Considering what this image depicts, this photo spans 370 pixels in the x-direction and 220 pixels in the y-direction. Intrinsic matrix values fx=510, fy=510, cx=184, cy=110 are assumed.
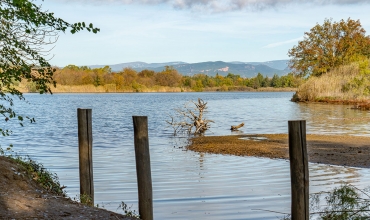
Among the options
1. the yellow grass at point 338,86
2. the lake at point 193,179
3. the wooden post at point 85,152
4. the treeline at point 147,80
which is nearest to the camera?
the wooden post at point 85,152

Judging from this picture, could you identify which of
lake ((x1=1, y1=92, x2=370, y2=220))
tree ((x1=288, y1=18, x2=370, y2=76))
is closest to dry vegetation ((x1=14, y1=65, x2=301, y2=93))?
tree ((x1=288, y1=18, x2=370, y2=76))

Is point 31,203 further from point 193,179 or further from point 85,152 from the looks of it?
point 193,179

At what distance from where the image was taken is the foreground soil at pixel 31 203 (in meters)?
6.71

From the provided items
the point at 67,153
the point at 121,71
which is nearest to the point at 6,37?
the point at 67,153

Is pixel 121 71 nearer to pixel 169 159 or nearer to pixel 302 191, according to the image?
pixel 169 159

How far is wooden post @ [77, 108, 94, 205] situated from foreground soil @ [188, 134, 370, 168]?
347 inches

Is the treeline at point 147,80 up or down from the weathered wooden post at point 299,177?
up

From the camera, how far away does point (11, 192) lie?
24.2ft

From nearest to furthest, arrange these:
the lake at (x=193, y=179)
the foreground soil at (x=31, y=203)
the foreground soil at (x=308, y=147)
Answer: the foreground soil at (x=31, y=203)
the lake at (x=193, y=179)
the foreground soil at (x=308, y=147)

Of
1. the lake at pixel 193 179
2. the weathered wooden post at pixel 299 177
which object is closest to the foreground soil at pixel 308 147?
the lake at pixel 193 179

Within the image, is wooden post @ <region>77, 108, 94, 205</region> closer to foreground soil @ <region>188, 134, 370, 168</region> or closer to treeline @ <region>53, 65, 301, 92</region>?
foreground soil @ <region>188, 134, 370, 168</region>

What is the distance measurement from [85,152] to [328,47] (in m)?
64.7

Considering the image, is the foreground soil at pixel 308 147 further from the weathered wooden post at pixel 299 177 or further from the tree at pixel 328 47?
the tree at pixel 328 47

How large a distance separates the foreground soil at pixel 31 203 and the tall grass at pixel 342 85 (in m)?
47.9
